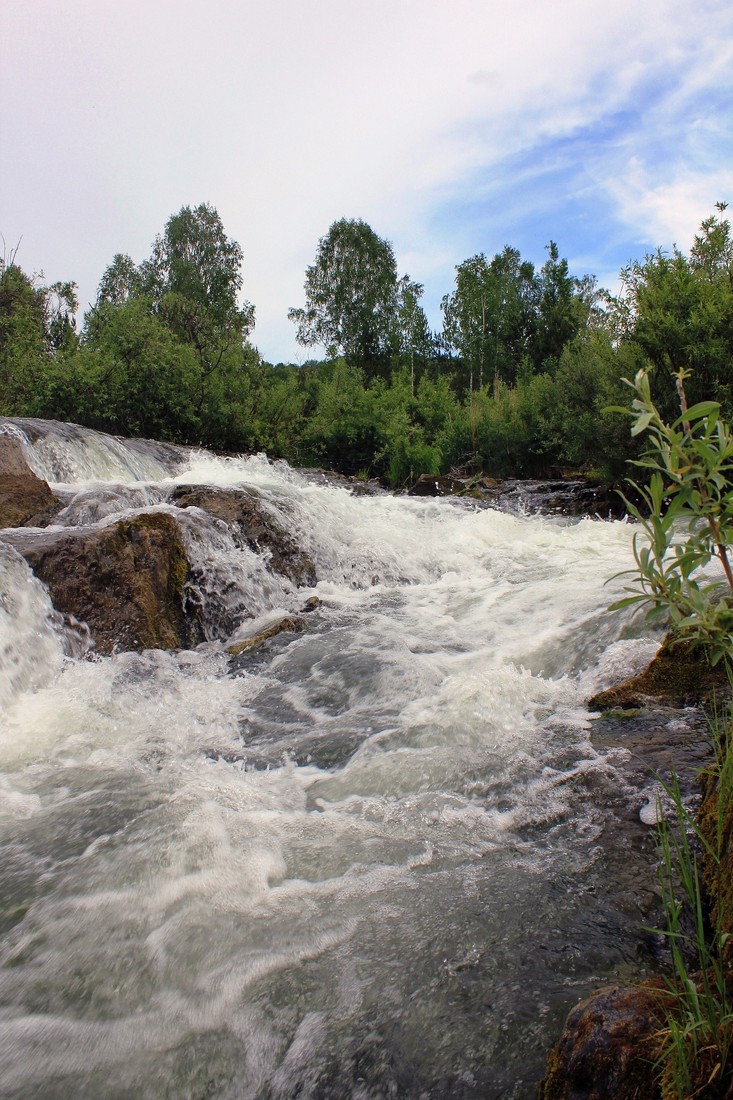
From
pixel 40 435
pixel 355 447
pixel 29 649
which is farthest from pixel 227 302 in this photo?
pixel 29 649

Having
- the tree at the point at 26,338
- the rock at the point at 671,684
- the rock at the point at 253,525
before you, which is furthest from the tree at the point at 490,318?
the rock at the point at 671,684

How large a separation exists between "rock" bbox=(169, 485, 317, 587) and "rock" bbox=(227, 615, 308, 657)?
1559 millimetres

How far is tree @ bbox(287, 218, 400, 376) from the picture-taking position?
38.3 meters

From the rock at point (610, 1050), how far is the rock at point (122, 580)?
5.07m

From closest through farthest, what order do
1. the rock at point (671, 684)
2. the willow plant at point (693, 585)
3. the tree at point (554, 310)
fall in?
the willow plant at point (693, 585) → the rock at point (671, 684) → the tree at point (554, 310)

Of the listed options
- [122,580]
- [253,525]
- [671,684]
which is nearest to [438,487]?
[253,525]

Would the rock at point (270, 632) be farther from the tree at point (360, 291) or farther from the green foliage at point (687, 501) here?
the tree at point (360, 291)

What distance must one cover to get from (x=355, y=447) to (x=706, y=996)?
64.7ft

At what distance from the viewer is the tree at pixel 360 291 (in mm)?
38344

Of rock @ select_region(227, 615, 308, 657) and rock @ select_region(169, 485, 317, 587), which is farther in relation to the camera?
rock @ select_region(169, 485, 317, 587)

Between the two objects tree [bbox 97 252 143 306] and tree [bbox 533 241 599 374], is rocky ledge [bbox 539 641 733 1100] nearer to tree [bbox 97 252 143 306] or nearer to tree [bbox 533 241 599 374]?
tree [bbox 533 241 599 374]

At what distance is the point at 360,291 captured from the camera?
38.7 m

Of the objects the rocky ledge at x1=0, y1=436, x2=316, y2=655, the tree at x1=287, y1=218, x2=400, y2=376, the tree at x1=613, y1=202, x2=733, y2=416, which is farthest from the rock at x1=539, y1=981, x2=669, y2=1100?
the tree at x1=287, y1=218, x2=400, y2=376

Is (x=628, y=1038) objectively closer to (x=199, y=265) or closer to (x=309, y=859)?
(x=309, y=859)
